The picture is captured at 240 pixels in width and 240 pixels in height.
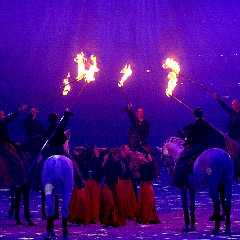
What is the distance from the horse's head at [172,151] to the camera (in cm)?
1148

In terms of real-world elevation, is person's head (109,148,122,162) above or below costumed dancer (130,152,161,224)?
above

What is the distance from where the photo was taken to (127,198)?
12484mm

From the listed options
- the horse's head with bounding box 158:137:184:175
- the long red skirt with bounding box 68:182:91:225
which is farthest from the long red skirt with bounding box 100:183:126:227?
the horse's head with bounding box 158:137:184:175

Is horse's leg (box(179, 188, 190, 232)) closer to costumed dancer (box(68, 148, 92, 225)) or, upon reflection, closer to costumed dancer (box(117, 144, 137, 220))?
costumed dancer (box(117, 144, 137, 220))

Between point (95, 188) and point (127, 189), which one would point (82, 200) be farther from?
point (127, 189)

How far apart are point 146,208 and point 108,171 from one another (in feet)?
3.95

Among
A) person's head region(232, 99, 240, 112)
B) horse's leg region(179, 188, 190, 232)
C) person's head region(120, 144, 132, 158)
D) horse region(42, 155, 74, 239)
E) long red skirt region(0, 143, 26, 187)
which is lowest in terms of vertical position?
horse's leg region(179, 188, 190, 232)

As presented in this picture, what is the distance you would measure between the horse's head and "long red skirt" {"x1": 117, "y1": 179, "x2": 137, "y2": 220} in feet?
3.61

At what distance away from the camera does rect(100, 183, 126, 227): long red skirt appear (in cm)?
1135

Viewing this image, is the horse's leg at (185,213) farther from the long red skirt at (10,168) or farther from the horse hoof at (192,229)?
the long red skirt at (10,168)

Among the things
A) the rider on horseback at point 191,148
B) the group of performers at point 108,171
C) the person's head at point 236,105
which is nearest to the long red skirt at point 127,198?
the group of performers at point 108,171

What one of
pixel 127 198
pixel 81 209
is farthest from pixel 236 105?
pixel 81 209

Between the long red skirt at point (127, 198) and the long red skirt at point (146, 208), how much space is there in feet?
1.06

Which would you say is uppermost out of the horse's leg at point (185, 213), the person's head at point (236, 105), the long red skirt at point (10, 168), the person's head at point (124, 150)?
the person's head at point (236, 105)
